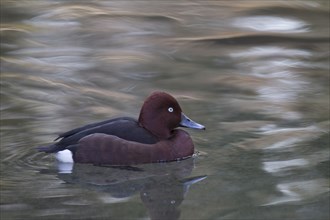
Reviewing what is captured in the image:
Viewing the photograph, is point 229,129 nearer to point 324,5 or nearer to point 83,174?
point 83,174

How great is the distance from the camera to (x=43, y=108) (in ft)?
28.9

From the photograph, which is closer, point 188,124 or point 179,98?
point 188,124

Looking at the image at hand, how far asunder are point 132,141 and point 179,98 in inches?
77.3

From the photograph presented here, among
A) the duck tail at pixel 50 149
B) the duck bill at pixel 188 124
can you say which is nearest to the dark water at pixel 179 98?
the duck tail at pixel 50 149

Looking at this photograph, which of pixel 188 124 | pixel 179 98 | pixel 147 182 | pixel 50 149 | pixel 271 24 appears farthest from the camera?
pixel 271 24

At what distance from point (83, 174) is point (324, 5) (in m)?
7.26

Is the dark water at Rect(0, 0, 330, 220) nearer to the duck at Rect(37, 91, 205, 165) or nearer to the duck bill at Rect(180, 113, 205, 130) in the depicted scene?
the duck at Rect(37, 91, 205, 165)

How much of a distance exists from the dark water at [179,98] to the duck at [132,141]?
0.10 meters

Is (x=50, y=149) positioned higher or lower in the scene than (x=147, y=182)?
higher

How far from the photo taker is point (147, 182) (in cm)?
688

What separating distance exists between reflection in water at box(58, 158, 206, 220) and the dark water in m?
0.01

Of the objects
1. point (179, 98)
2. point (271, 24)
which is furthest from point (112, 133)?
point (271, 24)

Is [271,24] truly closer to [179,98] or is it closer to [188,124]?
[179,98]

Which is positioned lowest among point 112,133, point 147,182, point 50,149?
point 147,182
